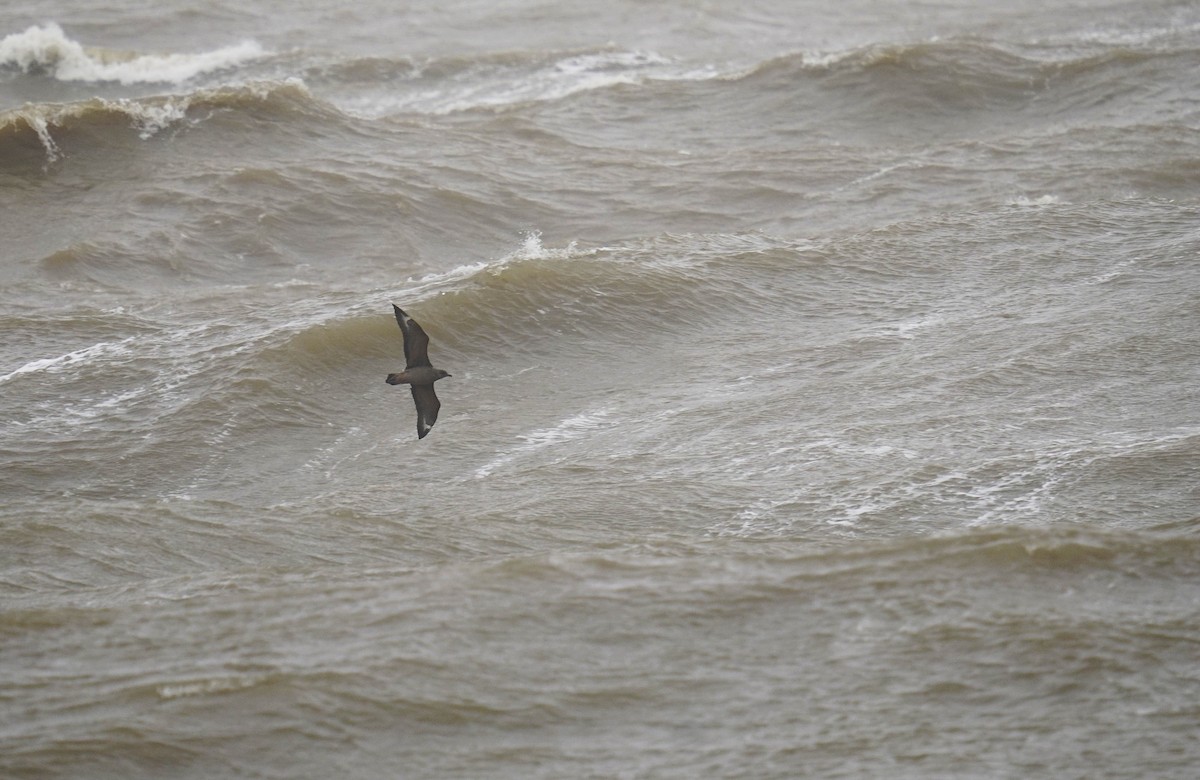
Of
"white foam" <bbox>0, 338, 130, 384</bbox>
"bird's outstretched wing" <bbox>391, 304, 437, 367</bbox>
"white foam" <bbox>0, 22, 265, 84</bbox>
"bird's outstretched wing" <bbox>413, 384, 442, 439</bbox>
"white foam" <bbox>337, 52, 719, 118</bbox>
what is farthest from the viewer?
Result: "white foam" <bbox>0, 22, 265, 84</bbox>

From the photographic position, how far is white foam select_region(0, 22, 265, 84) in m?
26.2

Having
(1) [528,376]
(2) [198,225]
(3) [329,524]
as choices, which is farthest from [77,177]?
(3) [329,524]

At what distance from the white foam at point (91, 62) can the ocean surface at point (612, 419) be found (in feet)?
0.54

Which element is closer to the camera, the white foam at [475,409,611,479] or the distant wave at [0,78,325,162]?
the white foam at [475,409,611,479]

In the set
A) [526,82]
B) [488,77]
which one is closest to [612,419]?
[526,82]

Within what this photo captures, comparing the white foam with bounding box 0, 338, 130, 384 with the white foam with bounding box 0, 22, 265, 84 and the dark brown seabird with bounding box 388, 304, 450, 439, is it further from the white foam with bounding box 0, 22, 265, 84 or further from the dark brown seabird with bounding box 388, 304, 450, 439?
the white foam with bounding box 0, 22, 265, 84

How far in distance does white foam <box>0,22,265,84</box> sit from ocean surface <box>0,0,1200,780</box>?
0.54 feet

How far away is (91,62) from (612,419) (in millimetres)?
17239

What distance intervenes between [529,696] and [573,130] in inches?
594

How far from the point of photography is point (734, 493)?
37.8 ft

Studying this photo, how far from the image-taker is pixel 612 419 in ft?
44.0

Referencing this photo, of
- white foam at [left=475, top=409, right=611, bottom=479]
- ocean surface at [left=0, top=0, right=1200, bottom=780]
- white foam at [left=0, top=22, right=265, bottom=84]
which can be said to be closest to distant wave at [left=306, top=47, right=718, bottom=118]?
ocean surface at [left=0, top=0, right=1200, bottom=780]

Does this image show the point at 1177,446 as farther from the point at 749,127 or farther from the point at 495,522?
the point at 749,127

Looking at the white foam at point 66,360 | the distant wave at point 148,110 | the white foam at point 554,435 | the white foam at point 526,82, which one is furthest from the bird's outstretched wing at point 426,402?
the white foam at point 526,82
